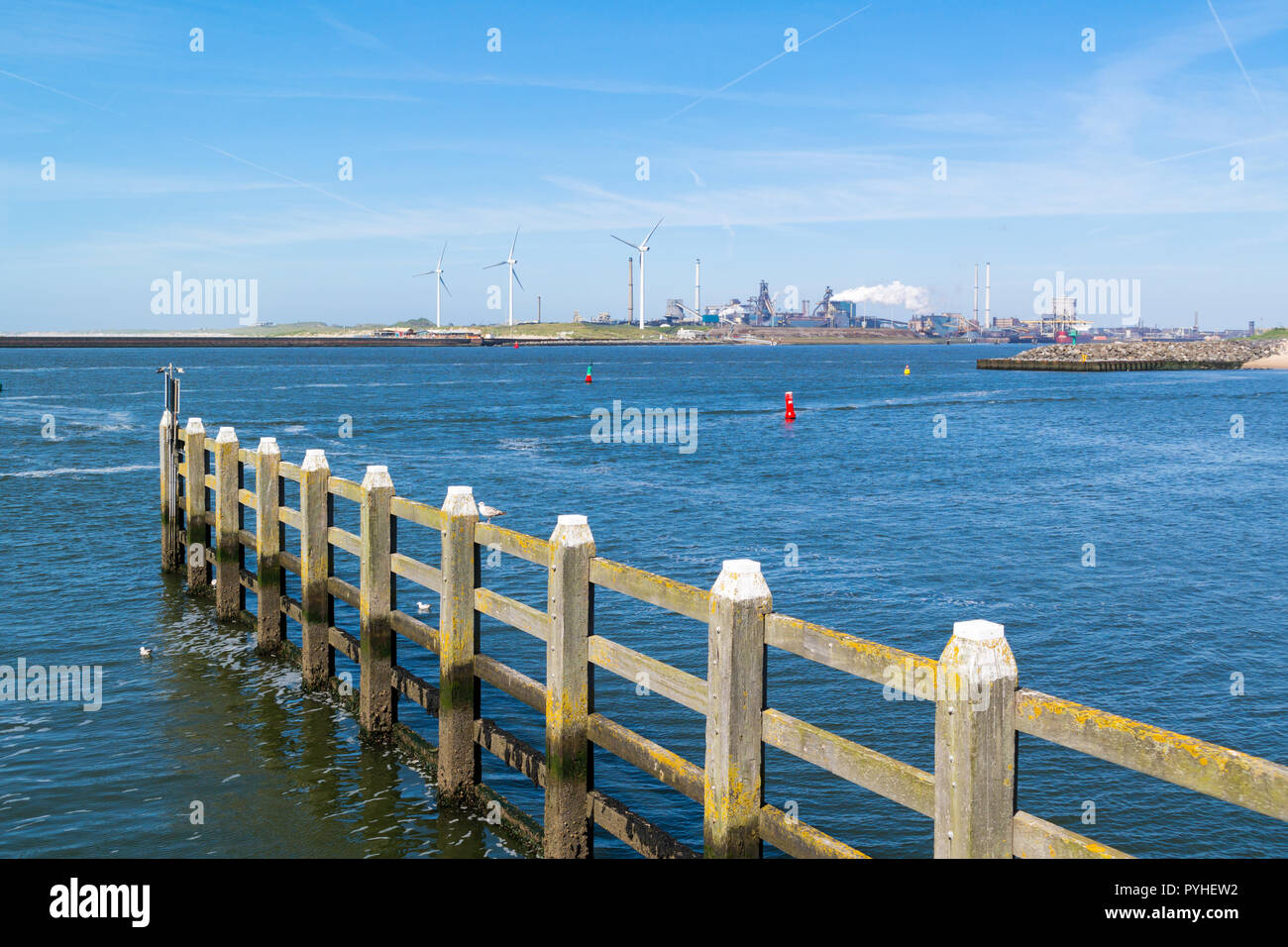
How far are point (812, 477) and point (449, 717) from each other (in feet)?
112

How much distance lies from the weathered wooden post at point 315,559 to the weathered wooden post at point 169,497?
818cm

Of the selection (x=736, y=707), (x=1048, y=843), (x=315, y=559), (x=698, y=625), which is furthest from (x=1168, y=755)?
(x=698, y=625)

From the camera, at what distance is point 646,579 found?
8359 mm

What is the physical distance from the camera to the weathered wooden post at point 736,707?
713 cm

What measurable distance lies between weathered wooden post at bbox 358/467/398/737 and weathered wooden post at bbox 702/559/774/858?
6199mm

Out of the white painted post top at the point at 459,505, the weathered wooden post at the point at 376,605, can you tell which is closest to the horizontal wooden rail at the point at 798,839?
the white painted post top at the point at 459,505

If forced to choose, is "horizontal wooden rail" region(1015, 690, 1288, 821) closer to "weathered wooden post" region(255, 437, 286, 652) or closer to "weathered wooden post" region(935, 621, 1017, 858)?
"weathered wooden post" region(935, 621, 1017, 858)

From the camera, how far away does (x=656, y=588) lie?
8188 mm

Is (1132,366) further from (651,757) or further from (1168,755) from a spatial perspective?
(1168,755)

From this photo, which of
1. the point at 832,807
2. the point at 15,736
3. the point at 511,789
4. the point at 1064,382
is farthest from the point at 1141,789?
the point at 1064,382

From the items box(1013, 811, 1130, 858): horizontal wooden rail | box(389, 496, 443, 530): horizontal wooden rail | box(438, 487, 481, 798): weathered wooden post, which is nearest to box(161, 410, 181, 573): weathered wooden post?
box(389, 496, 443, 530): horizontal wooden rail

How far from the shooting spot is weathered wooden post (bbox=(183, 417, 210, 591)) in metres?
19.9
